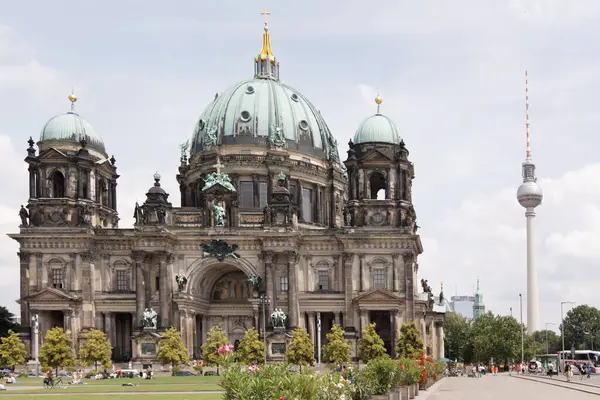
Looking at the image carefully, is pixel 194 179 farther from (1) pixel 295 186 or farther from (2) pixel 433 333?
(2) pixel 433 333

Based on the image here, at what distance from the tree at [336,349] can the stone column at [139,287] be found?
20.9 meters

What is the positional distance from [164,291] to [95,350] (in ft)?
36.6

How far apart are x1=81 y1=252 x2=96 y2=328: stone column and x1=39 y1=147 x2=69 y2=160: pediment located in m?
11.4

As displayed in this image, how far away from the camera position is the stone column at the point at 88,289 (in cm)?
11056

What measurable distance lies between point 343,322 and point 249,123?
29.7 metres

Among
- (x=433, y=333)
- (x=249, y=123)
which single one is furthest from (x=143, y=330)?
(x=433, y=333)

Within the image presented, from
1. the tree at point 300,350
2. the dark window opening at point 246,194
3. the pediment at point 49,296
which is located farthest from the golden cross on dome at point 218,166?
the tree at point 300,350

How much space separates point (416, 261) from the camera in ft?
382

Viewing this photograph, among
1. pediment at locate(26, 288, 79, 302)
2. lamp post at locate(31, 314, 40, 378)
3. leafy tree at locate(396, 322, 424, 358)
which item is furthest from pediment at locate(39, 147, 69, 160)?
leafy tree at locate(396, 322, 424, 358)

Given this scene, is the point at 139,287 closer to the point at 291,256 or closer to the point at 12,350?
the point at 12,350

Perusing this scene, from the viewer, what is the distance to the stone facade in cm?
11019

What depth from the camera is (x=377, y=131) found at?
11894 centimetres

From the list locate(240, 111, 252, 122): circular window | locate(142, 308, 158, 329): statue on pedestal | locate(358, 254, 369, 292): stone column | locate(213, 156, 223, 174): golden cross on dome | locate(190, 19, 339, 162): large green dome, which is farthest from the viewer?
locate(240, 111, 252, 122): circular window

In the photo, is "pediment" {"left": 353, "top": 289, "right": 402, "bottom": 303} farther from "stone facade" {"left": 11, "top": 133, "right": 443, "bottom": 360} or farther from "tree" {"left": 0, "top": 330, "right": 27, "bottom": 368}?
"tree" {"left": 0, "top": 330, "right": 27, "bottom": 368}
